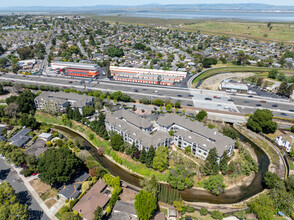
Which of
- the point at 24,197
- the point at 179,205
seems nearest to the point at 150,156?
the point at 179,205

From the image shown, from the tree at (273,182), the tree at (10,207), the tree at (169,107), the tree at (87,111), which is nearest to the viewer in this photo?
the tree at (10,207)

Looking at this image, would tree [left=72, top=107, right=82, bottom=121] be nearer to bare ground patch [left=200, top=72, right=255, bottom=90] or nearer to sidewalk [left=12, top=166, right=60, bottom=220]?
sidewalk [left=12, top=166, right=60, bottom=220]

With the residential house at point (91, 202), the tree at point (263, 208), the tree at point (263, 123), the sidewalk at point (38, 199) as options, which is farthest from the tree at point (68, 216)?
the tree at point (263, 123)

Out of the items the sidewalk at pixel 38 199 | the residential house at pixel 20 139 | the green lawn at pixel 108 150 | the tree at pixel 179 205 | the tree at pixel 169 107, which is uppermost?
the tree at pixel 169 107

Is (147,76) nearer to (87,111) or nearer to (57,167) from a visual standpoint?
(87,111)

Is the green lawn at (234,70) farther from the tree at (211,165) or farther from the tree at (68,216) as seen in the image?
the tree at (68,216)

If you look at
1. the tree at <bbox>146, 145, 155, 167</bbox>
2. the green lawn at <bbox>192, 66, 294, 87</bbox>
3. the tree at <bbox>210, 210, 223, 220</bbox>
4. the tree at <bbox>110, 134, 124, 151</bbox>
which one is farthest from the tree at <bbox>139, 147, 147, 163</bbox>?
the green lawn at <bbox>192, 66, 294, 87</bbox>

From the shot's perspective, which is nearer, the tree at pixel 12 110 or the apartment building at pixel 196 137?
the apartment building at pixel 196 137
